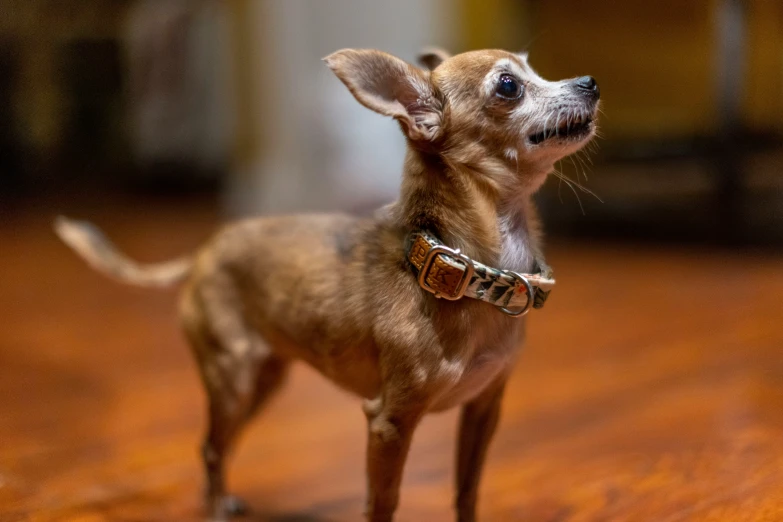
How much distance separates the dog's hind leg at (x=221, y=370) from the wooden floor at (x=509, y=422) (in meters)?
0.14

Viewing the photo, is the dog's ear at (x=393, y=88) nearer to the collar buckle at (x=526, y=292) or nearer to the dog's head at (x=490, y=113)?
the dog's head at (x=490, y=113)

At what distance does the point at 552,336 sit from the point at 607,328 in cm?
23

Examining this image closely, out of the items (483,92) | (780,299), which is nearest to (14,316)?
(483,92)

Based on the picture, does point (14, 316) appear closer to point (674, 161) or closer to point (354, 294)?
point (354, 294)

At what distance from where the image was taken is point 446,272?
4.13ft

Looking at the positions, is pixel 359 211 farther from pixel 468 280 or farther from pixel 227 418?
pixel 468 280

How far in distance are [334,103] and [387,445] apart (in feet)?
12.6

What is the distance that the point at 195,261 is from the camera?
5.98 ft

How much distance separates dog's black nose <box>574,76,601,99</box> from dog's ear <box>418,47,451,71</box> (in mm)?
305

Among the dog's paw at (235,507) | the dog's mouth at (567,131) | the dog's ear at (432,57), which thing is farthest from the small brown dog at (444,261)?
the dog's paw at (235,507)

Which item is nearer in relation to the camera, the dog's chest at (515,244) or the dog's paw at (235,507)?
the dog's chest at (515,244)

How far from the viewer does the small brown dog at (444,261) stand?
1.29 meters

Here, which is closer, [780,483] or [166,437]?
[780,483]

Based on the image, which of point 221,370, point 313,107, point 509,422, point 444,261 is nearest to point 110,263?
point 221,370
